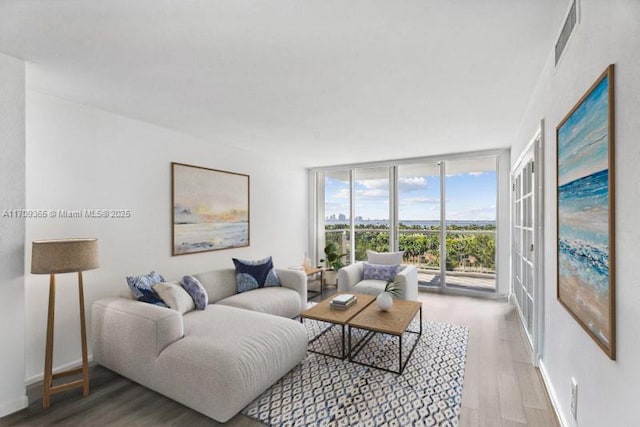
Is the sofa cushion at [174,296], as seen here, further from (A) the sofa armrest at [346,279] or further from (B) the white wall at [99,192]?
(A) the sofa armrest at [346,279]

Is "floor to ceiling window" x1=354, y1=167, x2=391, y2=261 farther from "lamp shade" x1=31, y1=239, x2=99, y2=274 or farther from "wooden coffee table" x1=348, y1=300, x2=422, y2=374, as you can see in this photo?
"lamp shade" x1=31, y1=239, x2=99, y2=274

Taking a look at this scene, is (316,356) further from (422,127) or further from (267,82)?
(422,127)

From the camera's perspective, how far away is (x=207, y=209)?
4.12m

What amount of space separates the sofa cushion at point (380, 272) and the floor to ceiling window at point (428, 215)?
1.36 m

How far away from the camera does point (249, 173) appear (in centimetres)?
494

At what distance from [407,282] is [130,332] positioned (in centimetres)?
308

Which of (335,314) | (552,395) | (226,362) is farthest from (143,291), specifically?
(552,395)

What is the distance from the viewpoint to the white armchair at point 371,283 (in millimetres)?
3918

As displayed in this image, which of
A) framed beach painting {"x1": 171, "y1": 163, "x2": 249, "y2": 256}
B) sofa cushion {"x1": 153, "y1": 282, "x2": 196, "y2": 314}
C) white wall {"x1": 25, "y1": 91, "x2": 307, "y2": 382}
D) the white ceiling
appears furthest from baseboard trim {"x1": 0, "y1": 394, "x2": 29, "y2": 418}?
the white ceiling

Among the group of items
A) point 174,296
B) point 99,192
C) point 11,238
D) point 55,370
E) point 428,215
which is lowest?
point 55,370

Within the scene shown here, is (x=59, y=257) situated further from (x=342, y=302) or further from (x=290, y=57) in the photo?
(x=342, y=302)

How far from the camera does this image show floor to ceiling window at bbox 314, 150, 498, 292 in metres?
5.14

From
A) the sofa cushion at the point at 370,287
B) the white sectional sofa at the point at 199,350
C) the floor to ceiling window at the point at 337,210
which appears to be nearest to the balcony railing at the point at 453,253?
the floor to ceiling window at the point at 337,210

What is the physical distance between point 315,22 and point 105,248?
2.88 metres
